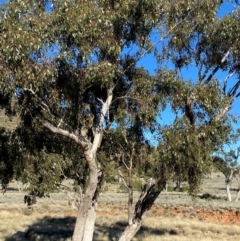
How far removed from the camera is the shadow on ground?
22922mm

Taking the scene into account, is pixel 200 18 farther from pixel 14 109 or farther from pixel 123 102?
pixel 14 109

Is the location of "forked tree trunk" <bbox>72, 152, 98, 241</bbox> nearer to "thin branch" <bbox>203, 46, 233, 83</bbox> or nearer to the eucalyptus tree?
the eucalyptus tree

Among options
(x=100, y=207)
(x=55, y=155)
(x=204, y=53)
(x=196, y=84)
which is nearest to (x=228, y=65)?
(x=204, y=53)

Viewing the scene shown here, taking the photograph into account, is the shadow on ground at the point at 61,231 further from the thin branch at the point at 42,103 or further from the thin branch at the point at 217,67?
the thin branch at the point at 217,67

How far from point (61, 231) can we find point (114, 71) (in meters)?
15.0

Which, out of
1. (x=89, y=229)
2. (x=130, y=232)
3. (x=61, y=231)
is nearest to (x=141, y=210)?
(x=130, y=232)

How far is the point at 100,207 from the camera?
131 feet

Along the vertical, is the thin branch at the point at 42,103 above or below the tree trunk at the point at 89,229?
above

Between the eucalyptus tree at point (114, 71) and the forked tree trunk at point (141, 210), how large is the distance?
0.03 meters

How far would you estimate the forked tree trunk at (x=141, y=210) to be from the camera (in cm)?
1397

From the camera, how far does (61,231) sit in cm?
2481

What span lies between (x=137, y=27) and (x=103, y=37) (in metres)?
1.60

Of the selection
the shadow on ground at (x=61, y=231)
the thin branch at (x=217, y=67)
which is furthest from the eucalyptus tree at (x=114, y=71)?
the shadow on ground at (x=61, y=231)

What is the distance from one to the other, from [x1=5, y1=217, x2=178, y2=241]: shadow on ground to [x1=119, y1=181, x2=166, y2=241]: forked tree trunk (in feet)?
28.5
